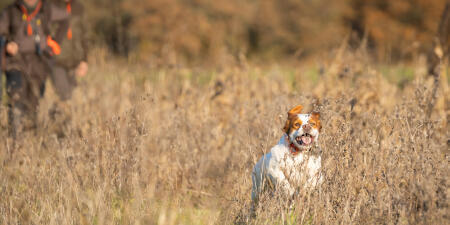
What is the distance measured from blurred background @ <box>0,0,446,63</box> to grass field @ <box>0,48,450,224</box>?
20147mm

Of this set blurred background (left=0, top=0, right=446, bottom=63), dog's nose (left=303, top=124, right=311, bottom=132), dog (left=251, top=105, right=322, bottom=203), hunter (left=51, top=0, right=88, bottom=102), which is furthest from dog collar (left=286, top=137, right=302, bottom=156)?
blurred background (left=0, top=0, right=446, bottom=63)

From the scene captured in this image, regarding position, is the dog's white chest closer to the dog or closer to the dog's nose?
the dog

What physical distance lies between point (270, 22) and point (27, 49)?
2553 cm

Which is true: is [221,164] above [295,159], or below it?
below

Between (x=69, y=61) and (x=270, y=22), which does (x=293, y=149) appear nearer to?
(x=69, y=61)

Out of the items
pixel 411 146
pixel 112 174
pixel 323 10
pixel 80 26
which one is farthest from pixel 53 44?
pixel 323 10

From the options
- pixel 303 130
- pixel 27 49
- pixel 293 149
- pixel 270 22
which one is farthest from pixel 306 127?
pixel 270 22

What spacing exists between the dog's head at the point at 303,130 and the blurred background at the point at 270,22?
21.9 metres

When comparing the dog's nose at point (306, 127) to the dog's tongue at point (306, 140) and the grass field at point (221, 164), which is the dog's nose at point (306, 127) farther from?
the grass field at point (221, 164)

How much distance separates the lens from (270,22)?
29844 mm

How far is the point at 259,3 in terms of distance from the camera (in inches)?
1226

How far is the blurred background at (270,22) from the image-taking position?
25.8m

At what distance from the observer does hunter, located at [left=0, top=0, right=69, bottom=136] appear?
509cm

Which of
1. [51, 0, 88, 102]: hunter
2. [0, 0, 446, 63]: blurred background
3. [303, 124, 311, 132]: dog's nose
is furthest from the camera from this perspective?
[0, 0, 446, 63]: blurred background
